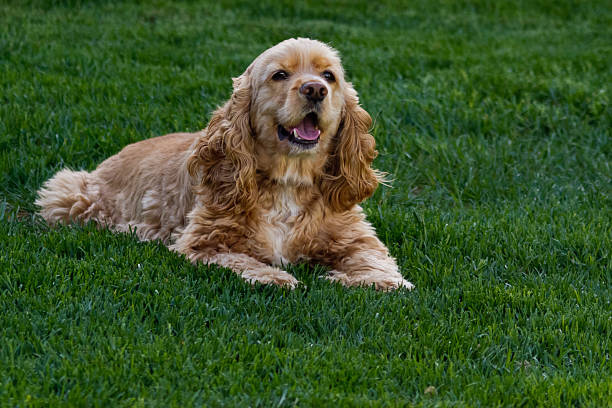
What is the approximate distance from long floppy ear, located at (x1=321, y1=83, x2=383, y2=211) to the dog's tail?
1948 mm

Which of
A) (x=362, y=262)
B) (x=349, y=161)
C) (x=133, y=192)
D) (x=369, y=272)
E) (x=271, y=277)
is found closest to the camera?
(x=271, y=277)

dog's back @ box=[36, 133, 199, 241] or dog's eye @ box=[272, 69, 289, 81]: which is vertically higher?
dog's eye @ box=[272, 69, 289, 81]

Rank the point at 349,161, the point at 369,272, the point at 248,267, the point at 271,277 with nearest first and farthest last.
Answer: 1. the point at 271,277
2. the point at 248,267
3. the point at 369,272
4. the point at 349,161

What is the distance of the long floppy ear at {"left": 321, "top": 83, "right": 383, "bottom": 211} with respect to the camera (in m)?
5.47

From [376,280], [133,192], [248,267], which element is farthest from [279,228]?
[133,192]

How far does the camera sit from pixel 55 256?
4.96 metres

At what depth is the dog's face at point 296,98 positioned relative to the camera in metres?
5.02

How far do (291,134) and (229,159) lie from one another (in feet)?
1.49

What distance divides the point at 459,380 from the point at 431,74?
602 centimetres

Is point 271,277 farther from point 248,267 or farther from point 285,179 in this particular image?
point 285,179

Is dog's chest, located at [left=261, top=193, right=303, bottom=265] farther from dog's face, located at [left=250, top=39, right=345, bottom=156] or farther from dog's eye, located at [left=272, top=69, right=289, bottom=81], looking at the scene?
dog's eye, located at [left=272, top=69, right=289, bottom=81]

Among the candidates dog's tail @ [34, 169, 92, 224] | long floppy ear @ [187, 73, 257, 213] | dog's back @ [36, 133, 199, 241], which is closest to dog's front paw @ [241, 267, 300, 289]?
long floppy ear @ [187, 73, 257, 213]

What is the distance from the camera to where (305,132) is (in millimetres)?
5180

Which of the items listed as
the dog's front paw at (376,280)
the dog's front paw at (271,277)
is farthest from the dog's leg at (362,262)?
the dog's front paw at (271,277)
